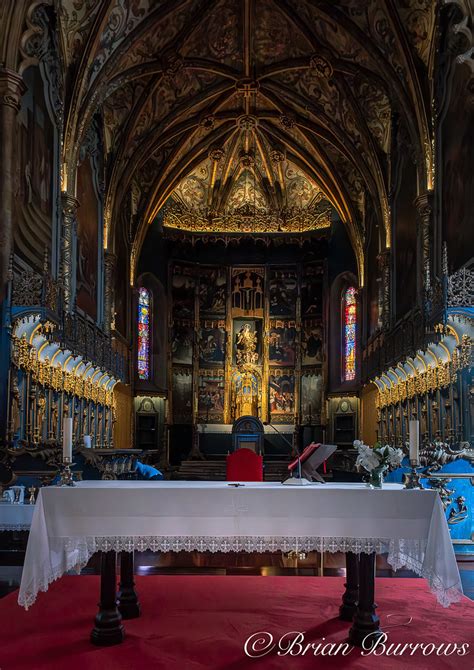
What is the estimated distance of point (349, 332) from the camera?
30.5 metres

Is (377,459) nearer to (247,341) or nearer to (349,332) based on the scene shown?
(349,332)

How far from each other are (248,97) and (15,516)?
20.2 metres

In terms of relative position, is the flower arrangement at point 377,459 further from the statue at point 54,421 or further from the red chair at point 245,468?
the statue at point 54,421

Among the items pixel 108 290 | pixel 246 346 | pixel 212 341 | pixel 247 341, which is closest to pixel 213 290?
pixel 212 341

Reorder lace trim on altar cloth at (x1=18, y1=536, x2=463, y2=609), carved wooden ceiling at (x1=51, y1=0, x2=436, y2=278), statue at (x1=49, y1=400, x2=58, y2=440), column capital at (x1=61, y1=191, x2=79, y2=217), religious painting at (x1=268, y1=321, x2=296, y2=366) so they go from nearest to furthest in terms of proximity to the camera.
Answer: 1. lace trim on altar cloth at (x1=18, y1=536, x2=463, y2=609)
2. statue at (x1=49, y1=400, x2=58, y2=440)
3. column capital at (x1=61, y1=191, x2=79, y2=217)
4. carved wooden ceiling at (x1=51, y1=0, x2=436, y2=278)
5. religious painting at (x1=268, y1=321, x2=296, y2=366)

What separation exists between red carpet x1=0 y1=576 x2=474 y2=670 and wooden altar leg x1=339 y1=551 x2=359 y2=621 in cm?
14

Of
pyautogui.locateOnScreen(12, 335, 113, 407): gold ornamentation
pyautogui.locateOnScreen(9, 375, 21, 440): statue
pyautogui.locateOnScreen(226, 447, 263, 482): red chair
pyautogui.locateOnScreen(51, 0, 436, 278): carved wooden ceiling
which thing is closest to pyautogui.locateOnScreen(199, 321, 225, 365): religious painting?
pyautogui.locateOnScreen(51, 0, 436, 278): carved wooden ceiling

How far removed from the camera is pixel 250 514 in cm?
551

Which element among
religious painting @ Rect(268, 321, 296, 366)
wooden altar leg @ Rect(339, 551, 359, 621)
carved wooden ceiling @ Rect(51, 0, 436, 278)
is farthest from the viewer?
religious painting @ Rect(268, 321, 296, 366)

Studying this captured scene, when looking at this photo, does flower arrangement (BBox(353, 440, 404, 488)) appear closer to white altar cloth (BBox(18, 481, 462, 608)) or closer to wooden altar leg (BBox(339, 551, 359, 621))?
white altar cloth (BBox(18, 481, 462, 608))

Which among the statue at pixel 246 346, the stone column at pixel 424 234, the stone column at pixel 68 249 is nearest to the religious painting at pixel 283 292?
the statue at pixel 246 346

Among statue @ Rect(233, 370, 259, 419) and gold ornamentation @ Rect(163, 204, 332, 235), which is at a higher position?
gold ornamentation @ Rect(163, 204, 332, 235)

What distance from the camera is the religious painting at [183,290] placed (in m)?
31.5

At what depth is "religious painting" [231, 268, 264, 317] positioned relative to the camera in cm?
3200
